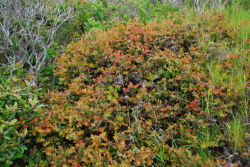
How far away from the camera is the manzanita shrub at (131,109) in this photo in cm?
186

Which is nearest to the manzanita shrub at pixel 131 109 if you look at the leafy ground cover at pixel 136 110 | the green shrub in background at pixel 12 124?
the leafy ground cover at pixel 136 110

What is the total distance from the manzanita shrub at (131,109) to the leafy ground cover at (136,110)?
1cm

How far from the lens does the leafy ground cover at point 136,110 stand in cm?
183

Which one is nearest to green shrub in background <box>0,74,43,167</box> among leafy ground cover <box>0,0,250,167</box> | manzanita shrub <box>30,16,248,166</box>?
leafy ground cover <box>0,0,250,167</box>

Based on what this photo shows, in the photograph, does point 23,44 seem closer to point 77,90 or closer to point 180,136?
point 77,90

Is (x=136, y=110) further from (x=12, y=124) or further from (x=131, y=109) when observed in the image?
(x=12, y=124)

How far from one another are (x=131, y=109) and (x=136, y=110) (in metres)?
0.19

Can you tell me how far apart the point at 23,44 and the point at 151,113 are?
2752 millimetres

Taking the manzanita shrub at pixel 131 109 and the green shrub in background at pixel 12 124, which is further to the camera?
the manzanita shrub at pixel 131 109

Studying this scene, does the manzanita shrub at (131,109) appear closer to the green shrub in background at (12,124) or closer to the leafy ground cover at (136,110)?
the leafy ground cover at (136,110)

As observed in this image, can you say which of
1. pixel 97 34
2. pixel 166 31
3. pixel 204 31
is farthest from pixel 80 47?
pixel 204 31

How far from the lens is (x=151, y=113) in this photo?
2.23 m

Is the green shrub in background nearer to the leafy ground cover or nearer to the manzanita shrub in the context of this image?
the leafy ground cover

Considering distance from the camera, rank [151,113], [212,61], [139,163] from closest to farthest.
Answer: [139,163]
[151,113]
[212,61]
